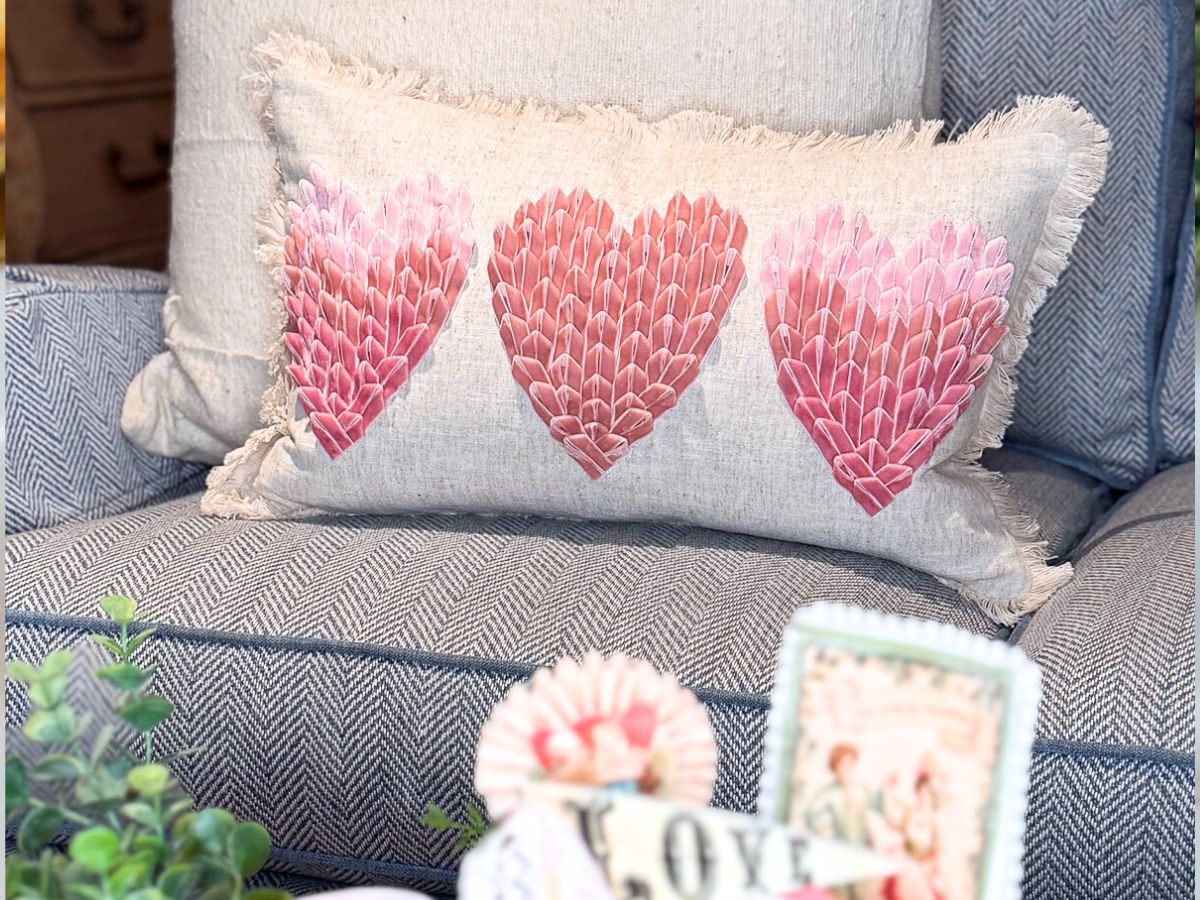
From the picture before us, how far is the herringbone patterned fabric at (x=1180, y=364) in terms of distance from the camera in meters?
1.10

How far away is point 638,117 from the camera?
40.0 inches

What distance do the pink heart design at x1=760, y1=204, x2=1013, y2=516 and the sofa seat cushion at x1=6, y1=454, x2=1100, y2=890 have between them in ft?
0.38

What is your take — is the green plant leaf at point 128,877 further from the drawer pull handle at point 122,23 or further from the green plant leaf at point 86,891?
the drawer pull handle at point 122,23

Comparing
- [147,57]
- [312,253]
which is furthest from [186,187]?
[147,57]

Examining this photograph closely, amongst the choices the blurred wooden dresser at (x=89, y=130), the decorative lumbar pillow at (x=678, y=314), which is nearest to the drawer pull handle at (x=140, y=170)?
the blurred wooden dresser at (x=89, y=130)

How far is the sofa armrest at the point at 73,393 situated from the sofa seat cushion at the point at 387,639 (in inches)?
4.5

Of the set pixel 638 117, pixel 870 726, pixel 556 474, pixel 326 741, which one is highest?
pixel 638 117

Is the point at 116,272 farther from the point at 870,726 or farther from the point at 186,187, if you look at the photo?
the point at 870,726

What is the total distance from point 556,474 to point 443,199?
0.22 m

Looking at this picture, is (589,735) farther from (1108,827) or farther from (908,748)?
(1108,827)

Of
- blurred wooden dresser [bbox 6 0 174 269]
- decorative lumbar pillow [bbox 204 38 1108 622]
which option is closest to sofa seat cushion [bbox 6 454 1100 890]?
decorative lumbar pillow [bbox 204 38 1108 622]

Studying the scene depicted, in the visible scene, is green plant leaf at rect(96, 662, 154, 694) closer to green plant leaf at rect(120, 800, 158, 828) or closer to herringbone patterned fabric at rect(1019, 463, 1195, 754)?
green plant leaf at rect(120, 800, 158, 828)

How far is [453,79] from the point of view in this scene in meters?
1.05

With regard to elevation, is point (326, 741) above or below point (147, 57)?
below
